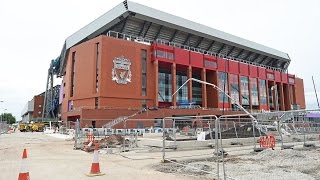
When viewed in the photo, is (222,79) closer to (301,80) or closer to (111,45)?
(111,45)

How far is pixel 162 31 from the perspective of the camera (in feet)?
225

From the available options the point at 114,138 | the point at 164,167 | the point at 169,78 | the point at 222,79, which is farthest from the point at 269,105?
the point at 164,167

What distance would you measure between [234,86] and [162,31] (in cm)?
2389

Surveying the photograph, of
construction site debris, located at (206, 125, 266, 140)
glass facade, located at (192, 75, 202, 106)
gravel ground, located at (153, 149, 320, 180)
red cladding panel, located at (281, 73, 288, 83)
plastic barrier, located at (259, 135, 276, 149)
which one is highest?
red cladding panel, located at (281, 73, 288, 83)

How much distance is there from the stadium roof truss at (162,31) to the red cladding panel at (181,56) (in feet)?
20.1

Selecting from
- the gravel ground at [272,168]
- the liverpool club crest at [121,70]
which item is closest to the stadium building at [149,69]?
the liverpool club crest at [121,70]

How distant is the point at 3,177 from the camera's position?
8875 millimetres

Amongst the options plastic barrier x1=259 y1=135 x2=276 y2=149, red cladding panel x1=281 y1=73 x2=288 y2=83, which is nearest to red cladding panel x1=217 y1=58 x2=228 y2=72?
red cladding panel x1=281 y1=73 x2=288 y2=83

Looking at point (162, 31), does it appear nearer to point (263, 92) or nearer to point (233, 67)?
point (233, 67)

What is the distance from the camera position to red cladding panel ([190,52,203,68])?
6720 centimetres

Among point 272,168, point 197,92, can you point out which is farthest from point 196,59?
point 272,168

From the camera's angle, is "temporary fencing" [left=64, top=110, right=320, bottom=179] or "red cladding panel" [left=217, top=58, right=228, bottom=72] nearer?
"temporary fencing" [left=64, top=110, right=320, bottom=179]

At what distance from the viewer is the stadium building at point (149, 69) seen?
56.1 meters

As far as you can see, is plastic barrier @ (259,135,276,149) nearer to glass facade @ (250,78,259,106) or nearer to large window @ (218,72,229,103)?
large window @ (218,72,229,103)
